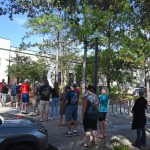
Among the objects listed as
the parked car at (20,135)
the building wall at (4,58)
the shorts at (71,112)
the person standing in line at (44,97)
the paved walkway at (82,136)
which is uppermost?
the building wall at (4,58)

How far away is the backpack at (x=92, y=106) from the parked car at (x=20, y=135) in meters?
3.16

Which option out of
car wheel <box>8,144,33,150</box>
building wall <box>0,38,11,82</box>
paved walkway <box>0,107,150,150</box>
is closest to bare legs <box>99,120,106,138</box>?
paved walkway <box>0,107,150,150</box>

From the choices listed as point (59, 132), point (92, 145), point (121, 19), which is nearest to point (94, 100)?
point (92, 145)

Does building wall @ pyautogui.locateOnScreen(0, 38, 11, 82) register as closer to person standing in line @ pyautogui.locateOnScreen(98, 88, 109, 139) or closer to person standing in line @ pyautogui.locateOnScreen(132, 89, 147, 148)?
person standing in line @ pyautogui.locateOnScreen(98, 88, 109, 139)

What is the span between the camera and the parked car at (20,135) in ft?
27.1

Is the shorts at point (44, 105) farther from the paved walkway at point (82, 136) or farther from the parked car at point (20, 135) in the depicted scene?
the parked car at point (20, 135)

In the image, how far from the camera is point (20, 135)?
8422mm

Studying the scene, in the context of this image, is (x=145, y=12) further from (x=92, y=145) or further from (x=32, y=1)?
(x=92, y=145)

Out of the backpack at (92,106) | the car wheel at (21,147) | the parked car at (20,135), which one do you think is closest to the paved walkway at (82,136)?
the backpack at (92,106)

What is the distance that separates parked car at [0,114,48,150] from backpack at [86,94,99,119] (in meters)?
3.16

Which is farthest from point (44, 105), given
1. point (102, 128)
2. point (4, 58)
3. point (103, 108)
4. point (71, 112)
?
point (4, 58)

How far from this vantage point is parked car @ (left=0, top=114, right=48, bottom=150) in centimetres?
826

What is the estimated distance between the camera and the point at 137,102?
1293 centimetres

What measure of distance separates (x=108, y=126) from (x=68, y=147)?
18.9 ft
